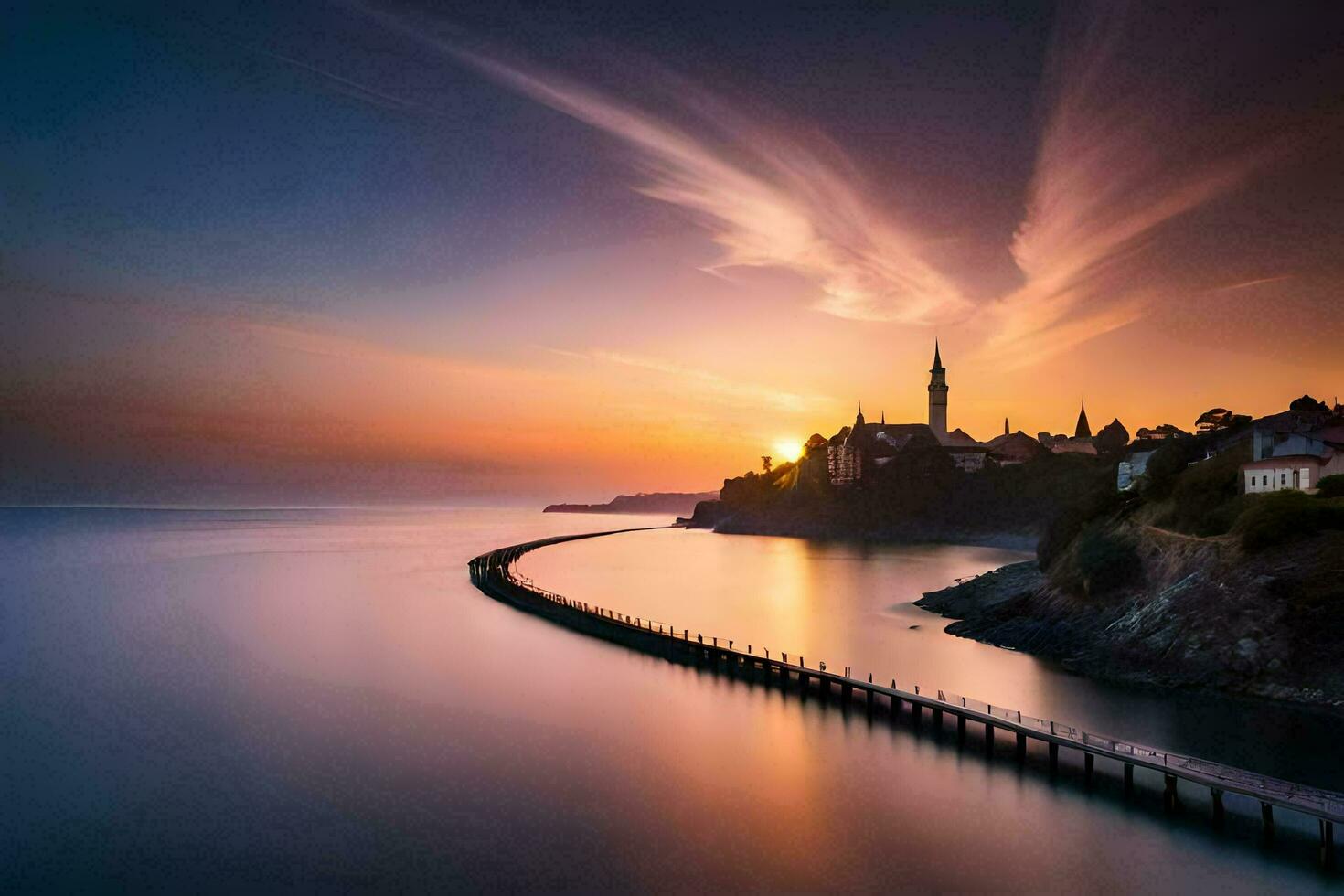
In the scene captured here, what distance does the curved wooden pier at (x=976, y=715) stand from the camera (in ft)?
79.2

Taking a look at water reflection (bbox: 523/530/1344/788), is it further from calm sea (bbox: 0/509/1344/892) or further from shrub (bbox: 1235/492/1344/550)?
shrub (bbox: 1235/492/1344/550)

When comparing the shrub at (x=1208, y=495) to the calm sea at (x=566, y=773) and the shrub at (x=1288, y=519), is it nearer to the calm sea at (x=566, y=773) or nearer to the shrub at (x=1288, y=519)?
the shrub at (x=1288, y=519)

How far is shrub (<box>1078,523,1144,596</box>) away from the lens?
169 ft

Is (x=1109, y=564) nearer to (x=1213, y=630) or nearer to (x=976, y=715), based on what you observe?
(x=1213, y=630)

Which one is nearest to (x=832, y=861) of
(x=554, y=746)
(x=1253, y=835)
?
(x=1253, y=835)

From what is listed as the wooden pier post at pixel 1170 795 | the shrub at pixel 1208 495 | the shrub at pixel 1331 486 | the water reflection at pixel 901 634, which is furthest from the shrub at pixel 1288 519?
the wooden pier post at pixel 1170 795

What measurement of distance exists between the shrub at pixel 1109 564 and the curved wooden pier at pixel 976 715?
16533 millimetres

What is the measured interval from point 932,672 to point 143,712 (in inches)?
1741

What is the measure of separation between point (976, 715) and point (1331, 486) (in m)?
32.2

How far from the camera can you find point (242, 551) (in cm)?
17162

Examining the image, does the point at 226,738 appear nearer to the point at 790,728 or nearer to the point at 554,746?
the point at 554,746

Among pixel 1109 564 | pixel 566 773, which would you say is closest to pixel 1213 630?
pixel 1109 564

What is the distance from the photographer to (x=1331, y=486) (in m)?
49.7

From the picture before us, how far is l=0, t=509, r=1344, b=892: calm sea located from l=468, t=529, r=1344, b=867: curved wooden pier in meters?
0.94
